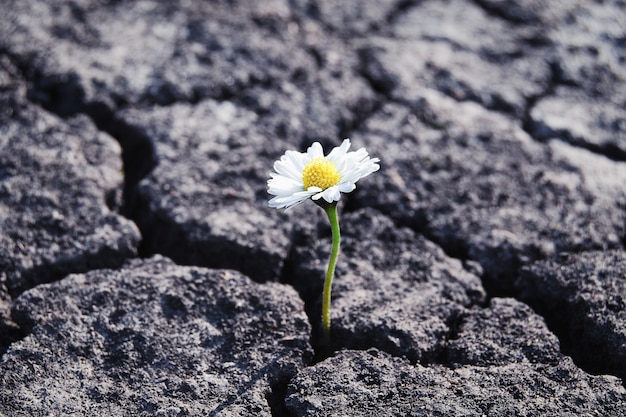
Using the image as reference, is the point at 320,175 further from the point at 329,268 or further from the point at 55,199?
the point at 55,199

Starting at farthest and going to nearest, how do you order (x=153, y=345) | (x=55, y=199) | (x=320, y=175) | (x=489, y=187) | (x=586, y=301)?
1. (x=489, y=187)
2. (x=55, y=199)
3. (x=586, y=301)
4. (x=153, y=345)
5. (x=320, y=175)

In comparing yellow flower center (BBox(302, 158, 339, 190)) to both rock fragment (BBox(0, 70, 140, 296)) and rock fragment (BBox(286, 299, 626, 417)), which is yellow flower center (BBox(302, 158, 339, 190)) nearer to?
rock fragment (BBox(286, 299, 626, 417))

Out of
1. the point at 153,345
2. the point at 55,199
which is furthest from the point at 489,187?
the point at 55,199

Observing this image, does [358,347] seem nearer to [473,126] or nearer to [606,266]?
[606,266]

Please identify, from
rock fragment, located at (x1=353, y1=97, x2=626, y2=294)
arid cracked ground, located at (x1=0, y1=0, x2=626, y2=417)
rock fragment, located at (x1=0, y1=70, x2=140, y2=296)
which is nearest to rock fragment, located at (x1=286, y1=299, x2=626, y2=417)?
arid cracked ground, located at (x1=0, y1=0, x2=626, y2=417)

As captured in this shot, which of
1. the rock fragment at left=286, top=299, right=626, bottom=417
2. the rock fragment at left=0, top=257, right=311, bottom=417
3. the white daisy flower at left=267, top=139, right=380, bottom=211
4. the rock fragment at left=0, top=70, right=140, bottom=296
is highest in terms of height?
the white daisy flower at left=267, top=139, right=380, bottom=211
